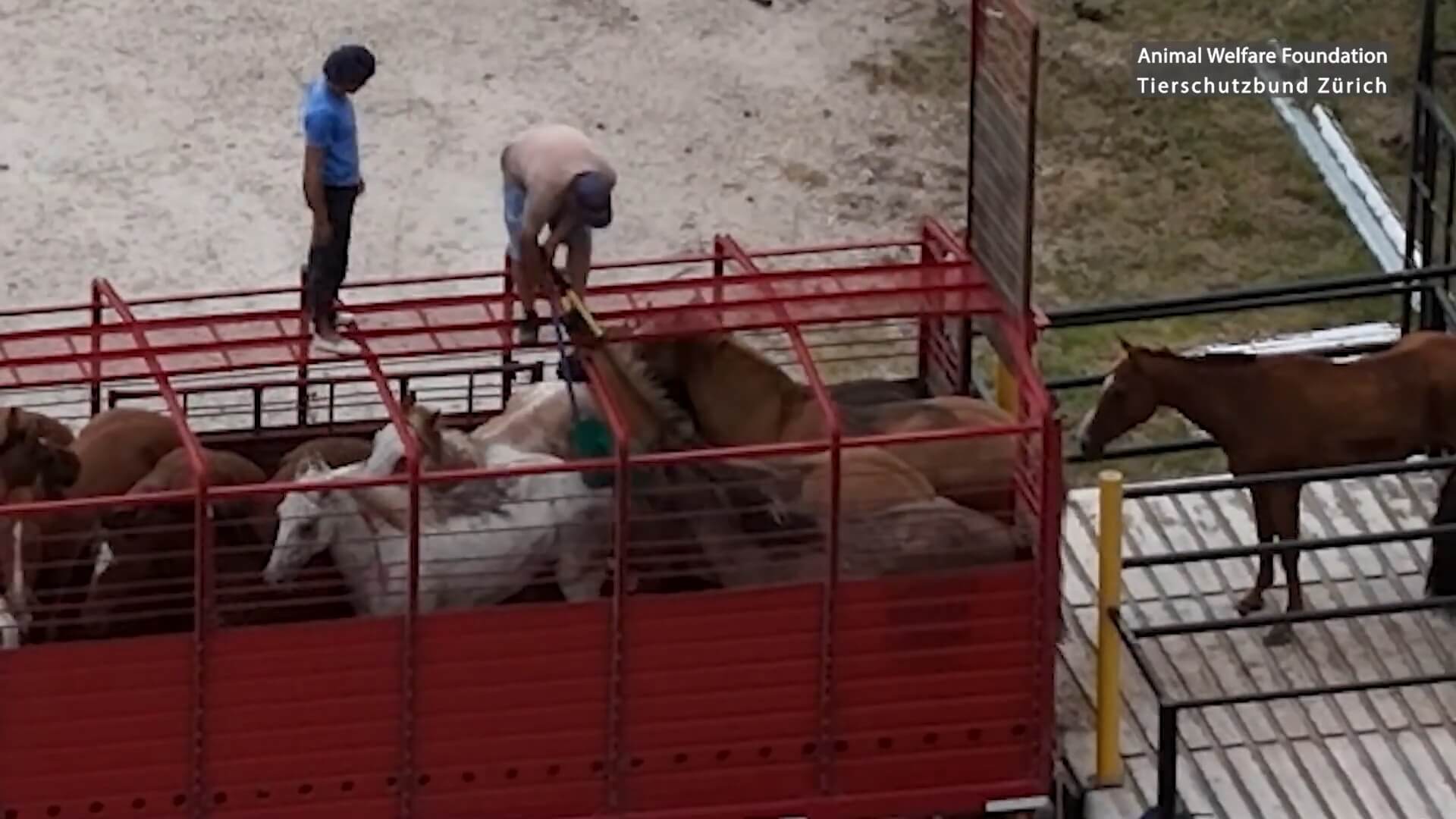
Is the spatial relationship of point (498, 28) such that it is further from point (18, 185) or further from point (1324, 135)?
point (1324, 135)

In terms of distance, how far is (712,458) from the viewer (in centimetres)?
894

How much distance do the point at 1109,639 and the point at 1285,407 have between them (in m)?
1.37

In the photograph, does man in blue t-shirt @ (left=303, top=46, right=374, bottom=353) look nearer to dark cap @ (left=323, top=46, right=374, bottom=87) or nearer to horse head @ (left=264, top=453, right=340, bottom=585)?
dark cap @ (left=323, top=46, right=374, bottom=87)

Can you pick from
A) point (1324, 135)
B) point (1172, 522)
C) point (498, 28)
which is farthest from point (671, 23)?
point (1172, 522)

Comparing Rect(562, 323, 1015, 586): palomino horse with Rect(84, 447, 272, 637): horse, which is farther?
Rect(562, 323, 1015, 586): palomino horse

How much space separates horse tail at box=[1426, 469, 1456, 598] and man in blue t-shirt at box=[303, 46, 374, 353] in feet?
11.9

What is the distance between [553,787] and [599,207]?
5.43ft

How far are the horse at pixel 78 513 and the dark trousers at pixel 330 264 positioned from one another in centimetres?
64

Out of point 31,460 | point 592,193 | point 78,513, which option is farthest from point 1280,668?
point 31,460

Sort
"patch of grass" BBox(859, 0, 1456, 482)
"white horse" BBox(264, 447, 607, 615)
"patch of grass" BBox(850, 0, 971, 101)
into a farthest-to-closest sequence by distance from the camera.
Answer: "patch of grass" BBox(850, 0, 971, 101) → "patch of grass" BBox(859, 0, 1456, 482) → "white horse" BBox(264, 447, 607, 615)

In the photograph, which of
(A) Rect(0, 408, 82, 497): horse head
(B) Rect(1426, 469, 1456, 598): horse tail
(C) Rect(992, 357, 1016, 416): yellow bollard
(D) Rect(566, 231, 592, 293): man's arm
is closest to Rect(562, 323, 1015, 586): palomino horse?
(D) Rect(566, 231, 592, 293): man's arm

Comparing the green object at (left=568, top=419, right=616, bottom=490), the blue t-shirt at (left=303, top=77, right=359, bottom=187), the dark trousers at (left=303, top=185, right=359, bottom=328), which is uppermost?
the blue t-shirt at (left=303, top=77, right=359, bottom=187)

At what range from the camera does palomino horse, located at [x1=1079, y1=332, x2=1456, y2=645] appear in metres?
10.5

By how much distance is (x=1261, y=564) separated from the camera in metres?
10.6
